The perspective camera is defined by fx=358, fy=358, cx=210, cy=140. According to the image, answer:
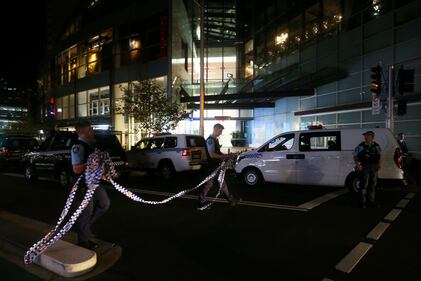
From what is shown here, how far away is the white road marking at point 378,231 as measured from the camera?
19.9ft

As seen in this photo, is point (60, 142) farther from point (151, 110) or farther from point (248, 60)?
point (248, 60)

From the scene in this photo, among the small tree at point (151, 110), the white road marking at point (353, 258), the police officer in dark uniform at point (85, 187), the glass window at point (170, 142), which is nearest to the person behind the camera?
the white road marking at point (353, 258)

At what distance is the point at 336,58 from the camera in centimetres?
2291

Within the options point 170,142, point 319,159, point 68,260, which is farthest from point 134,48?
point 68,260

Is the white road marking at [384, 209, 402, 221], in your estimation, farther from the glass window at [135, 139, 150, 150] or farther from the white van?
the glass window at [135, 139, 150, 150]

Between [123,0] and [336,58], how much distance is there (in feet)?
60.8

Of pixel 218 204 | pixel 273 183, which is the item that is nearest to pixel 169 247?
pixel 218 204

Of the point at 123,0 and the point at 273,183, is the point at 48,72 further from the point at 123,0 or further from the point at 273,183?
the point at 273,183

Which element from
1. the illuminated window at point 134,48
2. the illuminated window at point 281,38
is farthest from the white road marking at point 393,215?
the illuminated window at point 134,48

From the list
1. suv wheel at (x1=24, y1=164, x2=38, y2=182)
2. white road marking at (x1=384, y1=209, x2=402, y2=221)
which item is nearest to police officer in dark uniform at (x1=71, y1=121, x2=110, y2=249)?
white road marking at (x1=384, y1=209, x2=402, y2=221)

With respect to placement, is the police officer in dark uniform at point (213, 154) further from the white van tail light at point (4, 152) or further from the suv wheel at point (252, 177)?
the white van tail light at point (4, 152)

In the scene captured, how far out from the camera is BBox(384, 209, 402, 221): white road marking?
7363 millimetres

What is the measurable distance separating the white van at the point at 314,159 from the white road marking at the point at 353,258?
16.0 feet

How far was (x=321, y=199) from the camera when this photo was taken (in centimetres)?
951
